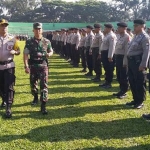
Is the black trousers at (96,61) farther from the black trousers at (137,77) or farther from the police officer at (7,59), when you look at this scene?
the police officer at (7,59)

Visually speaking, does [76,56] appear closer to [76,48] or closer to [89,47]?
[76,48]

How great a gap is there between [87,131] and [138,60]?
208 cm

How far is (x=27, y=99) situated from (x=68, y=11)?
62.8 metres

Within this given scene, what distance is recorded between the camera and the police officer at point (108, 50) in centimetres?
879

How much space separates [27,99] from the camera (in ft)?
25.6

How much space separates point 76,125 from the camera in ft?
18.8

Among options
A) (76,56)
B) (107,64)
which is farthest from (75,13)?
(107,64)

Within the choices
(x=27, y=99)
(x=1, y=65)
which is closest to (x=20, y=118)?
(x=1, y=65)

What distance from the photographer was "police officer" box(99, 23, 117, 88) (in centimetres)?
879

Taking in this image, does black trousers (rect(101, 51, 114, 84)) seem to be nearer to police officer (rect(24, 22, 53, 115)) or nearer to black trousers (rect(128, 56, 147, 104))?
black trousers (rect(128, 56, 147, 104))

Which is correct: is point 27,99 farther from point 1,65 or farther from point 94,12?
point 94,12

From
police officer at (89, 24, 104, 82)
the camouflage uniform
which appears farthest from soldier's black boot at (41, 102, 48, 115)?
police officer at (89, 24, 104, 82)

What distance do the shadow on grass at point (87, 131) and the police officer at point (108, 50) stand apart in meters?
3.18

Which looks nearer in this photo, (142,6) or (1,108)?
(1,108)
